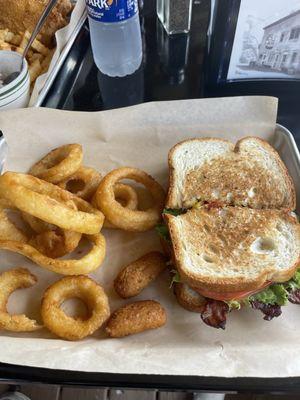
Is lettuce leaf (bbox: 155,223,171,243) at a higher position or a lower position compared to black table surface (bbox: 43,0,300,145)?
lower

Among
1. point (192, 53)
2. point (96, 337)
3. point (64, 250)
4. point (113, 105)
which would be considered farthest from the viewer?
point (192, 53)

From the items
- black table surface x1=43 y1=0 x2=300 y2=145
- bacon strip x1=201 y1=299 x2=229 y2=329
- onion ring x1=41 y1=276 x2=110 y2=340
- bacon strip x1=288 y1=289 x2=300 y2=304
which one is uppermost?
black table surface x1=43 y1=0 x2=300 y2=145

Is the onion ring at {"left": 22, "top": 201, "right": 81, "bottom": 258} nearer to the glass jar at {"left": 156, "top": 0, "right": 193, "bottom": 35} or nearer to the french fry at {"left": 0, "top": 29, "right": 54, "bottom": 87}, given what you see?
the french fry at {"left": 0, "top": 29, "right": 54, "bottom": 87}

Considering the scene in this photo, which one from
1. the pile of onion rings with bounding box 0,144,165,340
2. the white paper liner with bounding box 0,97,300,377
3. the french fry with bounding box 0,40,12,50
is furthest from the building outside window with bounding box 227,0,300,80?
the french fry with bounding box 0,40,12,50

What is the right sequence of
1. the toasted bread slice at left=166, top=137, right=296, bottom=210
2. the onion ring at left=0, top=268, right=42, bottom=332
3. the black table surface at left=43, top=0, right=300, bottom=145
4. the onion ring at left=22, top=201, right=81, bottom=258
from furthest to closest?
the black table surface at left=43, top=0, right=300, bottom=145 < the toasted bread slice at left=166, top=137, right=296, bottom=210 < the onion ring at left=22, top=201, right=81, bottom=258 < the onion ring at left=0, top=268, right=42, bottom=332

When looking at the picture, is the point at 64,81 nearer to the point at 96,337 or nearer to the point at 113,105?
the point at 113,105

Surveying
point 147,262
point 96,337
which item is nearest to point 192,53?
point 147,262

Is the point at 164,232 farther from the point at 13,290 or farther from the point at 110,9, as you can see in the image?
the point at 110,9

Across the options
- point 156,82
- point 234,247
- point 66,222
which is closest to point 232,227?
point 234,247
